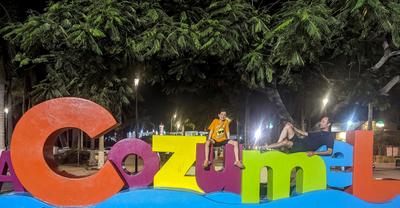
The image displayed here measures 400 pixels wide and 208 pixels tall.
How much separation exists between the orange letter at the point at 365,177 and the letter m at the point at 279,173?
61 cm

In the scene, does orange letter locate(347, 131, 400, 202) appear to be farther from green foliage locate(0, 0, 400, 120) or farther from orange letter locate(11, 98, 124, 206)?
orange letter locate(11, 98, 124, 206)

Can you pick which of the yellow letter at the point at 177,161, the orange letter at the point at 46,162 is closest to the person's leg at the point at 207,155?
the yellow letter at the point at 177,161

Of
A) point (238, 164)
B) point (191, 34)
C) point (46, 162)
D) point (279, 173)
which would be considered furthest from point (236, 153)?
point (46, 162)

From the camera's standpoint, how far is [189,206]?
846 cm

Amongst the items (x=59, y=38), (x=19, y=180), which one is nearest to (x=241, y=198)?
(x=19, y=180)

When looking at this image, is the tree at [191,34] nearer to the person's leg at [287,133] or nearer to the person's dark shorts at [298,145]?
the person's leg at [287,133]

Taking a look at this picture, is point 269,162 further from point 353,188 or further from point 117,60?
point 117,60

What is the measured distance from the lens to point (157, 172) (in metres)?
8.88

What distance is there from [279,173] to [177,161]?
180 cm

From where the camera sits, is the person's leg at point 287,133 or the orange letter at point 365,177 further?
the person's leg at point 287,133

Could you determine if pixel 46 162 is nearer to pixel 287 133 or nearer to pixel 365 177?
pixel 287 133

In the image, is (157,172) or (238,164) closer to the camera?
(238,164)

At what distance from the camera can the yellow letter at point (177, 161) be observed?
29.0ft

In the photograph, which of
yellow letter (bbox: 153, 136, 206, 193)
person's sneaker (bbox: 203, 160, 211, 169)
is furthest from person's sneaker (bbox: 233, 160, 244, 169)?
yellow letter (bbox: 153, 136, 206, 193)
